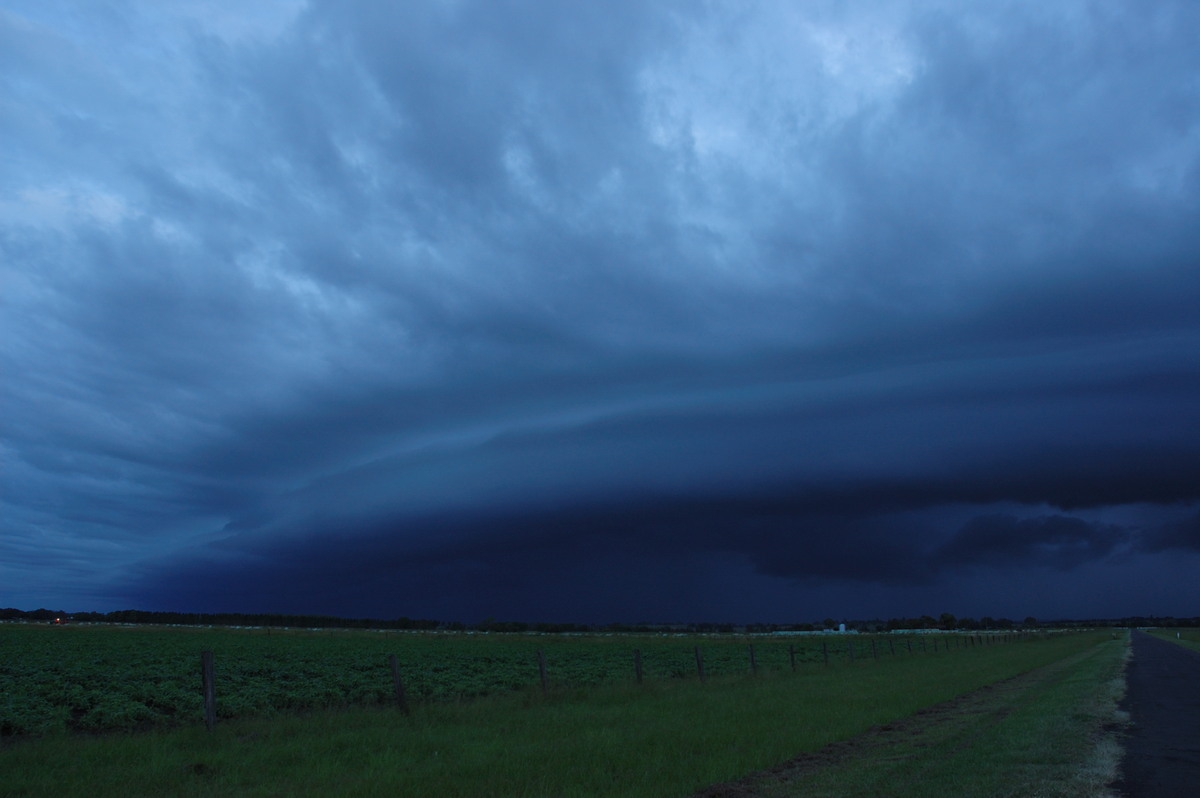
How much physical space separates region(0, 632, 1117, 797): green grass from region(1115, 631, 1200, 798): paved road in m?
2.84

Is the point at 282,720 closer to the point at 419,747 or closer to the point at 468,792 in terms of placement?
the point at 419,747

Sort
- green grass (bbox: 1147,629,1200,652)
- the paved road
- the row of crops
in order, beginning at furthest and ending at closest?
1. green grass (bbox: 1147,629,1200,652)
2. the row of crops
3. the paved road

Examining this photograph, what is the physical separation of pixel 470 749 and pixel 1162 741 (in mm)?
12500

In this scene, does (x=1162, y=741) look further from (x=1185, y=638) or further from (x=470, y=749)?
(x=1185, y=638)

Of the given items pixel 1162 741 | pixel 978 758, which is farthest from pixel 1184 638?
pixel 978 758

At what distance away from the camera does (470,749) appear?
13.8 metres

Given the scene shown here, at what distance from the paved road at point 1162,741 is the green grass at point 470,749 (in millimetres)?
2844

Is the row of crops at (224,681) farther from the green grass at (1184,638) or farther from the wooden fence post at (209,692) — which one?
the green grass at (1184,638)

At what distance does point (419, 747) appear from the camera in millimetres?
14031

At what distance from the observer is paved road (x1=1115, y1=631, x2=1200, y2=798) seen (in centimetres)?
1009

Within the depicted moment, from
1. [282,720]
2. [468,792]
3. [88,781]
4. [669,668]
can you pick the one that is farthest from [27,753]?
[669,668]

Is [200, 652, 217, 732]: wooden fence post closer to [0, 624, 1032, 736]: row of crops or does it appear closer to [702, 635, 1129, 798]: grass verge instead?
[0, 624, 1032, 736]: row of crops

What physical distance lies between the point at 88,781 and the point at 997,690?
25.3 metres

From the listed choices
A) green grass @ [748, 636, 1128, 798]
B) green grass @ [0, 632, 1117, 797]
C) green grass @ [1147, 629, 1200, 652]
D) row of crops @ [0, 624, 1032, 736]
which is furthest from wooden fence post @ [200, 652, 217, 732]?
green grass @ [1147, 629, 1200, 652]
